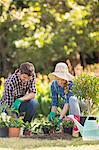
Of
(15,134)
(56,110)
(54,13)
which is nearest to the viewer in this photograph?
(15,134)

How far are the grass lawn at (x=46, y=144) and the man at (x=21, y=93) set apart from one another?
0.96 meters

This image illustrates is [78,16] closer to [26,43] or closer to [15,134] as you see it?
[26,43]

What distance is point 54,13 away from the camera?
Result: 12.6 m

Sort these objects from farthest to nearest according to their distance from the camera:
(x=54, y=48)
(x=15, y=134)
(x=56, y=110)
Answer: (x=54, y=48), (x=56, y=110), (x=15, y=134)

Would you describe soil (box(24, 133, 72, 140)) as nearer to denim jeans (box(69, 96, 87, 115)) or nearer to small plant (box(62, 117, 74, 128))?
small plant (box(62, 117, 74, 128))

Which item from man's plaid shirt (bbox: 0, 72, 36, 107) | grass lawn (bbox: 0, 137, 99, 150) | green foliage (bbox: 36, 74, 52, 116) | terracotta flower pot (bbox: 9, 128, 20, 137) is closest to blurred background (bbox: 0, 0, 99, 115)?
green foliage (bbox: 36, 74, 52, 116)

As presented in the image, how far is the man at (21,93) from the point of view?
21.1 ft

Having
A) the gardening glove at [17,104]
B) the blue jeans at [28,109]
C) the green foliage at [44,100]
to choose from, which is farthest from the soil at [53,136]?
the green foliage at [44,100]

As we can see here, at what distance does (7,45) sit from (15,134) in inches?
334

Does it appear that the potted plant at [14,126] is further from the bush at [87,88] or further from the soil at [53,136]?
the bush at [87,88]

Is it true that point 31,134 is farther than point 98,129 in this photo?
Yes

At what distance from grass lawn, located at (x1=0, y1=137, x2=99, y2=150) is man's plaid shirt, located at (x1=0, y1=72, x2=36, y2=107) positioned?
993 millimetres

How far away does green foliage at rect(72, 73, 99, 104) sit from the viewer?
5605mm

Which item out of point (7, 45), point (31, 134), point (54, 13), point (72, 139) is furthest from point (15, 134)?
point (7, 45)
